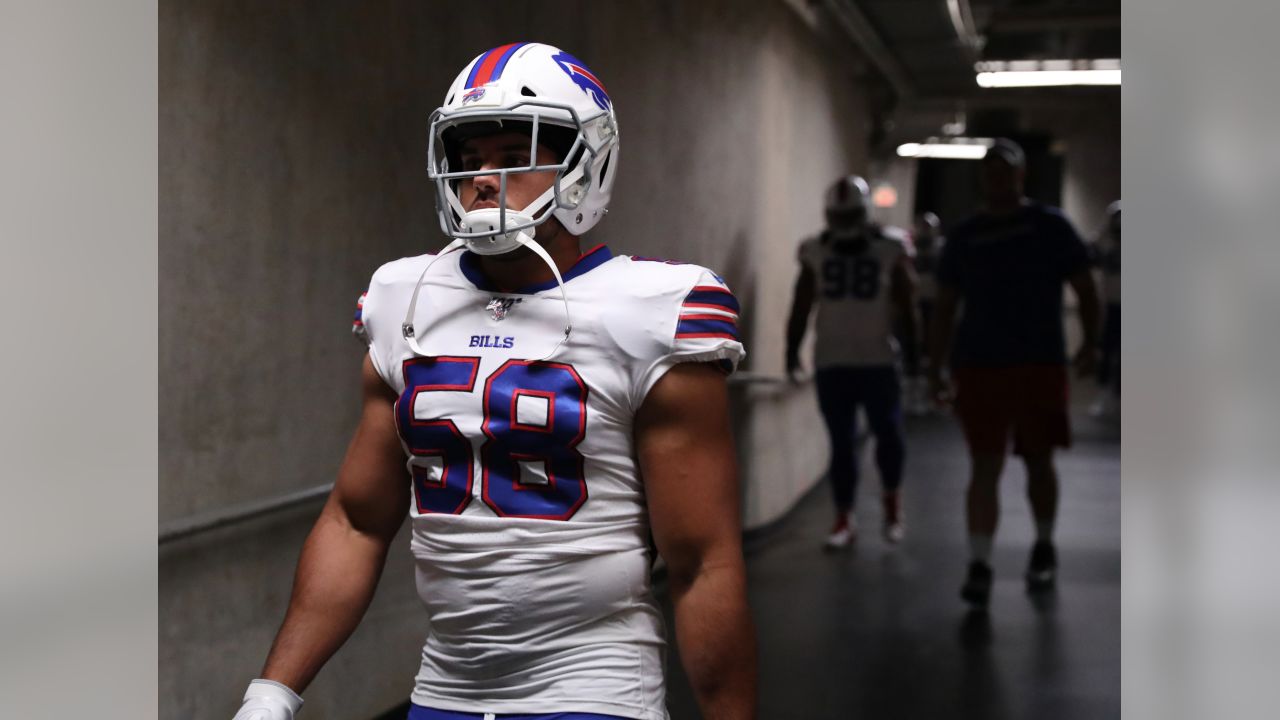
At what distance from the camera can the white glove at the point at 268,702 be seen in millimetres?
1533

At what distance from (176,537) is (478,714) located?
133 cm

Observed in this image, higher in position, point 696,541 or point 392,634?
point 696,541

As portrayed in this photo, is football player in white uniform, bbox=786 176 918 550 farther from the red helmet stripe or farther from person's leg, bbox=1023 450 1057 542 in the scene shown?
the red helmet stripe

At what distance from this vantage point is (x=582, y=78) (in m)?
1.63

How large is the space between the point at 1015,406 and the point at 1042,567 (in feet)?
3.71

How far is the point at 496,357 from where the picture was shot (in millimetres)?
1554

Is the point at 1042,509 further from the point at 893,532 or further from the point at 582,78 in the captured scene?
the point at 582,78

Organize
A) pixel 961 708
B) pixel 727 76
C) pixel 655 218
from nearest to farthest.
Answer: pixel 961 708 < pixel 655 218 < pixel 727 76

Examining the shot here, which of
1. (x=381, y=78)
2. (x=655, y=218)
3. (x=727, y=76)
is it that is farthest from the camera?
(x=727, y=76)

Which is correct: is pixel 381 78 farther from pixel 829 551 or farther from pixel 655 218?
pixel 829 551

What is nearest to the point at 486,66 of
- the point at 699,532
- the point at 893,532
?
the point at 699,532

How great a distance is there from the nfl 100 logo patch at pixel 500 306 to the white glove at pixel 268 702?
512 mm

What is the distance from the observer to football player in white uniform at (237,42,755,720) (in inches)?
59.5
